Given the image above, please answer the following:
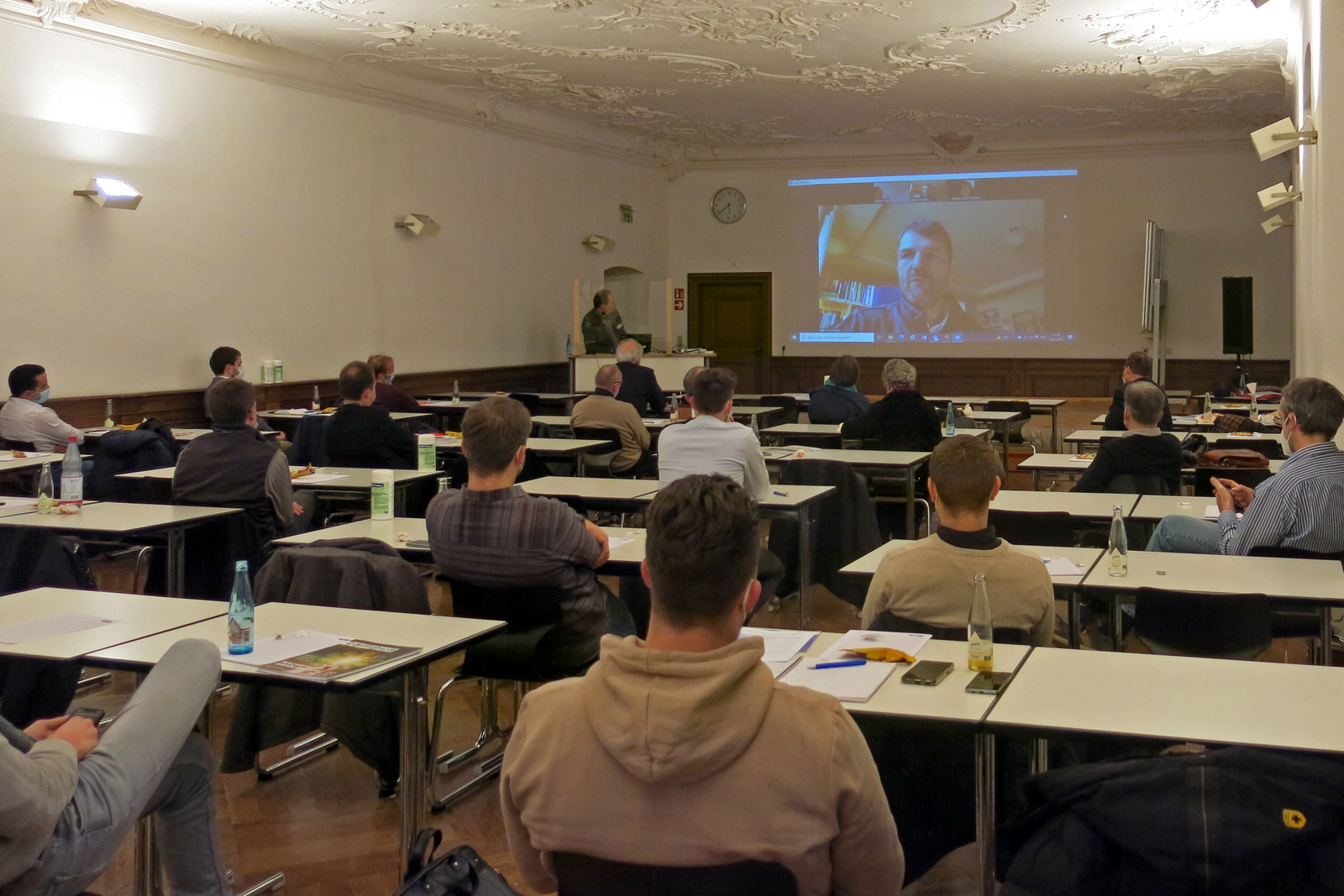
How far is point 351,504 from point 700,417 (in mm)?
2682

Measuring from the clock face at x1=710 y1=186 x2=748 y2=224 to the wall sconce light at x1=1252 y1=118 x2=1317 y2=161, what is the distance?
8.74 m

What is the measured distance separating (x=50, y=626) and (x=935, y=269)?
44.5 feet

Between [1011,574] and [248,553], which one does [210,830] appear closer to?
[1011,574]

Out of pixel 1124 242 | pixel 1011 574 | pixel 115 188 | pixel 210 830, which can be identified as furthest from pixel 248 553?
pixel 1124 242

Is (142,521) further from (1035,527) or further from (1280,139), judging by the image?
(1280,139)

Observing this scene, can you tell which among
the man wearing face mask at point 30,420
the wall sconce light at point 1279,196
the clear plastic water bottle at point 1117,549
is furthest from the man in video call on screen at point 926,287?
the clear plastic water bottle at point 1117,549

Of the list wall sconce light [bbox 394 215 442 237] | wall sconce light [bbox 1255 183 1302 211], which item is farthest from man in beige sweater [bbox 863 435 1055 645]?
wall sconce light [bbox 394 215 442 237]

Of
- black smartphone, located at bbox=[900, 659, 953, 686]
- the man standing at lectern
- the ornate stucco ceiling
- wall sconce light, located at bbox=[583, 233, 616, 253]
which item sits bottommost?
black smartphone, located at bbox=[900, 659, 953, 686]

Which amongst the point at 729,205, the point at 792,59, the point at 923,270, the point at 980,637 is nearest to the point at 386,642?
the point at 980,637

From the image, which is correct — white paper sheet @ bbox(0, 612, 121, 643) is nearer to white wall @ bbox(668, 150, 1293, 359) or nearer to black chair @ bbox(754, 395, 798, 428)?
black chair @ bbox(754, 395, 798, 428)

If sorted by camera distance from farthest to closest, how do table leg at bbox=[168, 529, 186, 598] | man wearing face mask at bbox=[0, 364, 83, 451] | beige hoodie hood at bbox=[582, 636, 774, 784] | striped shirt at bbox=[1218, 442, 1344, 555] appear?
man wearing face mask at bbox=[0, 364, 83, 451], table leg at bbox=[168, 529, 186, 598], striped shirt at bbox=[1218, 442, 1344, 555], beige hoodie hood at bbox=[582, 636, 774, 784]

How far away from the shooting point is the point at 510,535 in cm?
348

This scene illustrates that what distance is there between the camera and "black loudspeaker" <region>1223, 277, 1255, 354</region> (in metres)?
13.5

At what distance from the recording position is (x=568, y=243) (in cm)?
1420
